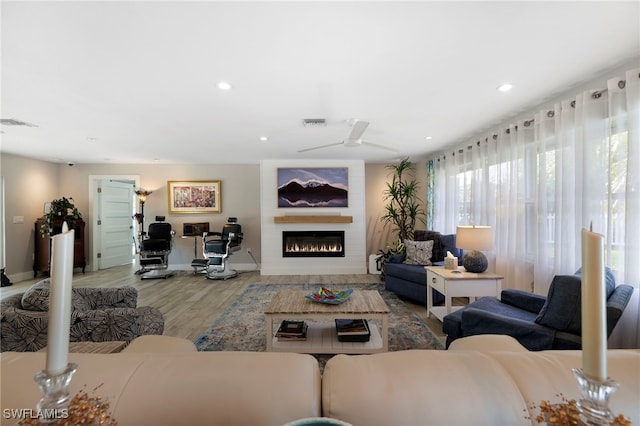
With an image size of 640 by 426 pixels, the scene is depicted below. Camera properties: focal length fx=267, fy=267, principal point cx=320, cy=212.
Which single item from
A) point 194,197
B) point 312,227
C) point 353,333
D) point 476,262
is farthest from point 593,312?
point 194,197

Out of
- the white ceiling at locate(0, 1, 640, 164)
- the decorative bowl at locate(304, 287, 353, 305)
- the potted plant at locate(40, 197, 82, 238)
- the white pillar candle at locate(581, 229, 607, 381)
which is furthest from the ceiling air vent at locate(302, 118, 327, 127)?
the potted plant at locate(40, 197, 82, 238)

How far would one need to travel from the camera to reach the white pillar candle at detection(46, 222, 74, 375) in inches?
17.7

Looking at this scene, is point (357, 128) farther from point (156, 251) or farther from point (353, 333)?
point (156, 251)

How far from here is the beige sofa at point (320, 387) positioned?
0.60 m

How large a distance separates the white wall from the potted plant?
367 centimetres

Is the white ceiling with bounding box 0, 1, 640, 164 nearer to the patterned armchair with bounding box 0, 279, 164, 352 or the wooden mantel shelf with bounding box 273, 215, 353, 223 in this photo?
the patterned armchair with bounding box 0, 279, 164, 352

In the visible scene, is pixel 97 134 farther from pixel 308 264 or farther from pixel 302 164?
pixel 308 264

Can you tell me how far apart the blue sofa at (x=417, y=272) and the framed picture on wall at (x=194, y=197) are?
402cm

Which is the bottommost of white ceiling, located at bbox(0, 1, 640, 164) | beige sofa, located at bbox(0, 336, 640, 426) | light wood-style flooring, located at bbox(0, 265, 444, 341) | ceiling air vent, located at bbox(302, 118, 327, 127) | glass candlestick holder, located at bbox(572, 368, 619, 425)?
light wood-style flooring, located at bbox(0, 265, 444, 341)

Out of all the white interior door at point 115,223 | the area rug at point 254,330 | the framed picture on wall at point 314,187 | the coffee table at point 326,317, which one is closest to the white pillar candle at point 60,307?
the coffee table at point 326,317

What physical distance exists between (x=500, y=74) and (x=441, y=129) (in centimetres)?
143

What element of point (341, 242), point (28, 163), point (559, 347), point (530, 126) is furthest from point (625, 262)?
point (28, 163)

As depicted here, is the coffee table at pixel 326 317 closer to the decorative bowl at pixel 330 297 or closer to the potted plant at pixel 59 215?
the decorative bowl at pixel 330 297

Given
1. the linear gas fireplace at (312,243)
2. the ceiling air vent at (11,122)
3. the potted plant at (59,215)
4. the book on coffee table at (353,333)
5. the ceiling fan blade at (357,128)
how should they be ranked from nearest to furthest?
1. the book on coffee table at (353,333)
2. the ceiling fan blade at (357,128)
3. the ceiling air vent at (11,122)
4. the potted plant at (59,215)
5. the linear gas fireplace at (312,243)
